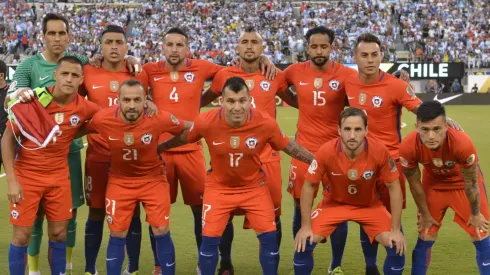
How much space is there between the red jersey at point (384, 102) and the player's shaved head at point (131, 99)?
7.04 feet

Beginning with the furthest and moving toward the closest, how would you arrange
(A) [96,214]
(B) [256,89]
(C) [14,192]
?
A: (B) [256,89] → (A) [96,214] → (C) [14,192]

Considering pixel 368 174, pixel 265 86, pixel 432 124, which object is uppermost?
pixel 265 86

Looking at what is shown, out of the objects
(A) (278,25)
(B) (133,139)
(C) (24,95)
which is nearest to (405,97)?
(B) (133,139)

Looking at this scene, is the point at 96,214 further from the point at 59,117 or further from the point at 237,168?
the point at 237,168

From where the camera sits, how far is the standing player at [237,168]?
6.21 meters

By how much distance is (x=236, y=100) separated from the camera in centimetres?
614

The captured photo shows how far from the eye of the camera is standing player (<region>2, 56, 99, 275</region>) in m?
6.04

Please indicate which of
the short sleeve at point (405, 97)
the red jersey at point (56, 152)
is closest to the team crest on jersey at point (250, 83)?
the short sleeve at point (405, 97)

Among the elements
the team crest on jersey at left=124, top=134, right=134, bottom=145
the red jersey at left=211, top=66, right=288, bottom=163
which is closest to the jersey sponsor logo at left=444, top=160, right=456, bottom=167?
the red jersey at left=211, top=66, right=288, bottom=163

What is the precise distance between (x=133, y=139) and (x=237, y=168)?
3.19 feet

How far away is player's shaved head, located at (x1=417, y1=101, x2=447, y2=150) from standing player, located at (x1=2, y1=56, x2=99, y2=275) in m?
2.96

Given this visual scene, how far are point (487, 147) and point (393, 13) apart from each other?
23.8m

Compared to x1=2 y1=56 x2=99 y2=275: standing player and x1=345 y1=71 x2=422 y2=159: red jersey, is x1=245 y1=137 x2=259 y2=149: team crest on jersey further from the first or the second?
x1=2 y1=56 x2=99 y2=275: standing player

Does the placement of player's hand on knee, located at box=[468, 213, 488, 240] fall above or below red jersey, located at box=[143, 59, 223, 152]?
below
